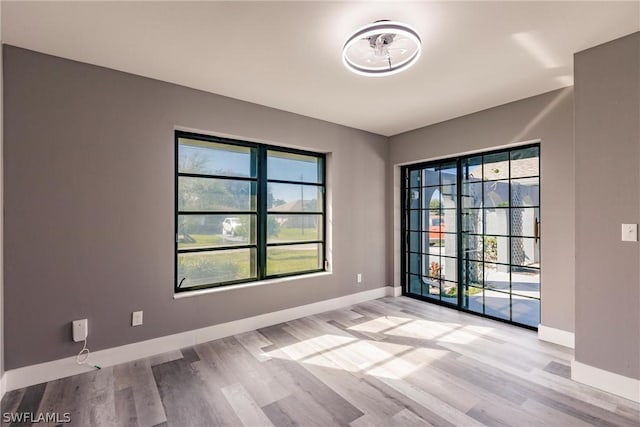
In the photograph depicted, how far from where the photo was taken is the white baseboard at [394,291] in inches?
184

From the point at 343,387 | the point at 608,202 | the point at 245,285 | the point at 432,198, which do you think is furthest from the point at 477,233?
the point at 245,285

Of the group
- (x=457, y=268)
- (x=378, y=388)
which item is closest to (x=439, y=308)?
(x=457, y=268)

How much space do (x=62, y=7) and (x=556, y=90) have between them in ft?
13.7

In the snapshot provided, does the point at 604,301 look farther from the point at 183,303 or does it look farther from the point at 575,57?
the point at 183,303

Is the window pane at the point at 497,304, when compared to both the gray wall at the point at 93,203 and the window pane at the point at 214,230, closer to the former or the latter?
the gray wall at the point at 93,203

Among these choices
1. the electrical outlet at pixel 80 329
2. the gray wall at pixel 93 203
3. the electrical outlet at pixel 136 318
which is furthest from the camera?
the electrical outlet at pixel 136 318

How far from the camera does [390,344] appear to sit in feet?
9.78

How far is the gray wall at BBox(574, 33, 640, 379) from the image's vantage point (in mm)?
2098

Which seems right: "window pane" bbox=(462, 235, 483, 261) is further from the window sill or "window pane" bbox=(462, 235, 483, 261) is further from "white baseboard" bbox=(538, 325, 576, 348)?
the window sill

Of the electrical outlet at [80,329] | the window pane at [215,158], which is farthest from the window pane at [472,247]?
the electrical outlet at [80,329]

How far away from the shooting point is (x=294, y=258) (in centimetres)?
389

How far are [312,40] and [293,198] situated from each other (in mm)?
2037

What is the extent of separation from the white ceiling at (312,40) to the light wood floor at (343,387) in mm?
2578

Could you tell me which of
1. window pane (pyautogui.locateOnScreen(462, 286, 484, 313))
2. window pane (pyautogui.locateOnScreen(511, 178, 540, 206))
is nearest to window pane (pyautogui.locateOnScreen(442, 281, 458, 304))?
window pane (pyautogui.locateOnScreen(462, 286, 484, 313))
